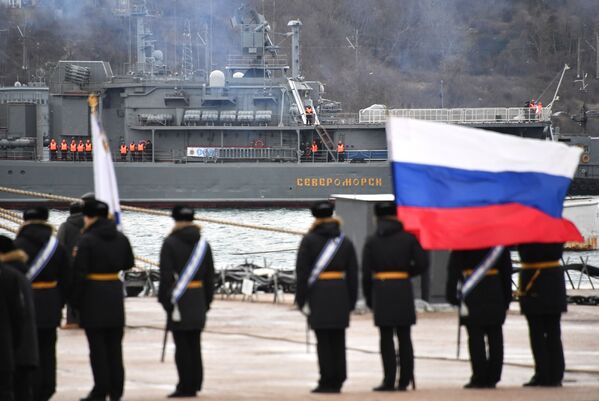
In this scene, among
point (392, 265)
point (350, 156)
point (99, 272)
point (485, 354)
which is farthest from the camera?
point (350, 156)

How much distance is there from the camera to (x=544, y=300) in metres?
12.5

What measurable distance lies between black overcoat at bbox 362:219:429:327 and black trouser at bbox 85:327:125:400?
199 centimetres

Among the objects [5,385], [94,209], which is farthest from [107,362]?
[5,385]

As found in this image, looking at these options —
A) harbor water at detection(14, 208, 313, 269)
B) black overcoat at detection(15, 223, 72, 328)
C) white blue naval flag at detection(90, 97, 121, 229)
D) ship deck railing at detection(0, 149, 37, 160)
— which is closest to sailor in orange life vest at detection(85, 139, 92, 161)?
ship deck railing at detection(0, 149, 37, 160)

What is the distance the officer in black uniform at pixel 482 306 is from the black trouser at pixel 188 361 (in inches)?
82.4

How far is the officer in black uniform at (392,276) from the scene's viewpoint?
11.9 meters

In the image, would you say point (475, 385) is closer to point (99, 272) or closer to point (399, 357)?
point (399, 357)

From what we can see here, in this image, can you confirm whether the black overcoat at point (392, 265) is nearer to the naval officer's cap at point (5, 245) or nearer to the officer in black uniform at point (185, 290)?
the officer in black uniform at point (185, 290)

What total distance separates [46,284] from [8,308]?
63.7 inches

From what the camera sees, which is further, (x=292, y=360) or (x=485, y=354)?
(x=292, y=360)

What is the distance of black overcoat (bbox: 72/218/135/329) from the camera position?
11773 millimetres

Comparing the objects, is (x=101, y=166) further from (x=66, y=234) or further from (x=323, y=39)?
(x=323, y=39)

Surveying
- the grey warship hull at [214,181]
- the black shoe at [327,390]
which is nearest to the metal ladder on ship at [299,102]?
the grey warship hull at [214,181]

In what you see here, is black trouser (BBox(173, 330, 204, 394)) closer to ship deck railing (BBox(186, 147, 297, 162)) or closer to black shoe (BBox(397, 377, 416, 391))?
black shoe (BBox(397, 377, 416, 391))
